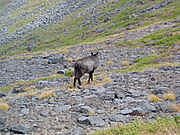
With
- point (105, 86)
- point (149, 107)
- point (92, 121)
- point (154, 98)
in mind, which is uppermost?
point (105, 86)

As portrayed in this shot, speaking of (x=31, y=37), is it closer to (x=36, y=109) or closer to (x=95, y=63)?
(x=95, y=63)

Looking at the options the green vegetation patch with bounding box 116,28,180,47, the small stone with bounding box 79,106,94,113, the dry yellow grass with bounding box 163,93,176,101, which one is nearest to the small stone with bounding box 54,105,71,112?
the small stone with bounding box 79,106,94,113

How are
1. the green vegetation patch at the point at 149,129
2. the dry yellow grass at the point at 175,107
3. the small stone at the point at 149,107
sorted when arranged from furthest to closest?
the small stone at the point at 149,107 → the dry yellow grass at the point at 175,107 → the green vegetation patch at the point at 149,129

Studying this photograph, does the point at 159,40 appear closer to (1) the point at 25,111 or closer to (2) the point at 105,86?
(2) the point at 105,86

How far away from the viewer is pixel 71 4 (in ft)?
355

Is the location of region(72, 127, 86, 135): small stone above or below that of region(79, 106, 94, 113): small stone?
below

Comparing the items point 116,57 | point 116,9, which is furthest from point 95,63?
point 116,9

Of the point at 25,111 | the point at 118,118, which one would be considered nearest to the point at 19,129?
the point at 25,111

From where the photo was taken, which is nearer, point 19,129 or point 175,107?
point 19,129

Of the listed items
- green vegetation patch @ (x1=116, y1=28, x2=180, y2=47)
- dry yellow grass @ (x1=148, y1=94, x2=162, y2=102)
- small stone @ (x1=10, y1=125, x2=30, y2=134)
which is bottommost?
small stone @ (x1=10, y1=125, x2=30, y2=134)

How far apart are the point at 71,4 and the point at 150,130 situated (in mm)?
102551

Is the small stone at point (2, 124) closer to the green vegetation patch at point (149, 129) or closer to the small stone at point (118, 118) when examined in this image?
the green vegetation patch at point (149, 129)

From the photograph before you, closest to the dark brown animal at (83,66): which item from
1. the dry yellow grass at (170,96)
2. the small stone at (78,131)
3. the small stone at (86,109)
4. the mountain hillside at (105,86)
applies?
the mountain hillside at (105,86)

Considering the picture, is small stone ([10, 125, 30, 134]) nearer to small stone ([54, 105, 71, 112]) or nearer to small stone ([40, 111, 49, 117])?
small stone ([40, 111, 49, 117])
